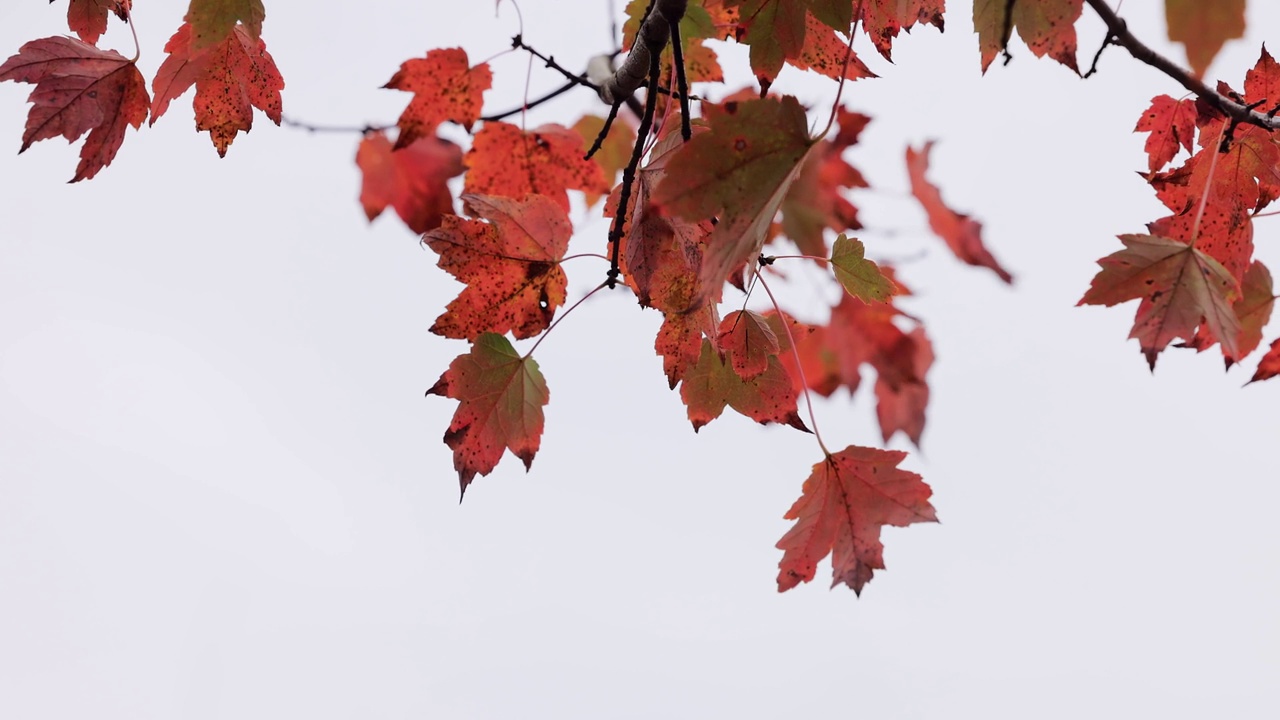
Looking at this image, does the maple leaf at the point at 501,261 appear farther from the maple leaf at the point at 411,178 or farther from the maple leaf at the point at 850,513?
the maple leaf at the point at 850,513

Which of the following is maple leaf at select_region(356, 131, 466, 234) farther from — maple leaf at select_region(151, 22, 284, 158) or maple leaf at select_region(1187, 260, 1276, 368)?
maple leaf at select_region(1187, 260, 1276, 368)

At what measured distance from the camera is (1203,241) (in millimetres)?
648

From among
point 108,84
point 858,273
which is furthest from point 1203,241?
point 108,84

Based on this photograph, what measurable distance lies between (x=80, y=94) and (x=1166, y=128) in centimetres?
102

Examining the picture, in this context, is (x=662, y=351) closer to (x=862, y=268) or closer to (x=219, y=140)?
(x=862, y=268)

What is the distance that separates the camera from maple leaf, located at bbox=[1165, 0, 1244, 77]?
0.34 metres

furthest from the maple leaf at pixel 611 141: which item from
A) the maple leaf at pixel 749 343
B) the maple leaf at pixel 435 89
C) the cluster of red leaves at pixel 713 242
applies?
the maple leaf at pixel 749 343

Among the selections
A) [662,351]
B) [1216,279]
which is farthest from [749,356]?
[1216,279]

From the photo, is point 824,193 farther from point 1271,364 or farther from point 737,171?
point 1271,364

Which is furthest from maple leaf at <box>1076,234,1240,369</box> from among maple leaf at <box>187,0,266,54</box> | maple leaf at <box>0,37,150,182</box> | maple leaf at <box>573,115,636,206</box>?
maple leaf at <box>0,37,150,182</box>

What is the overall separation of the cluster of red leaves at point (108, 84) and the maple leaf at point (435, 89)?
5.5 inches

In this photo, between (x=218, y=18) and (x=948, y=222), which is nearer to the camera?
(x=948, y=222)

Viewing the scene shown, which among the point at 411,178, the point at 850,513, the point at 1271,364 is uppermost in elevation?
the point at 411,178

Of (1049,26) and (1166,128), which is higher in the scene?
(1166,128)
